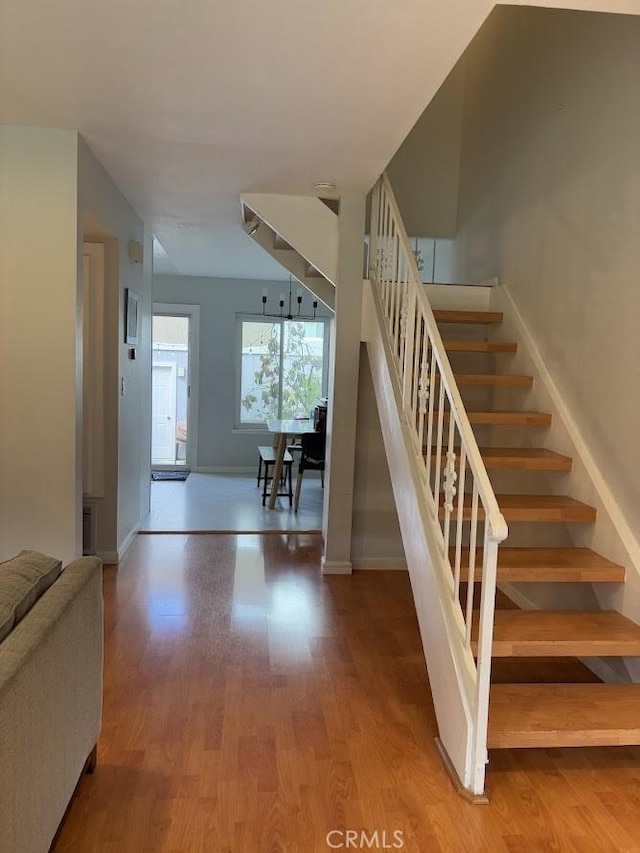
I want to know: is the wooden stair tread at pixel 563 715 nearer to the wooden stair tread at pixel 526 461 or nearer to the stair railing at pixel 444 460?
the stair railing at pixel 444 460

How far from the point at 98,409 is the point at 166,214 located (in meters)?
1.54

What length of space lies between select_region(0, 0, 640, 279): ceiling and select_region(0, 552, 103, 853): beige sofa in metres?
1.75

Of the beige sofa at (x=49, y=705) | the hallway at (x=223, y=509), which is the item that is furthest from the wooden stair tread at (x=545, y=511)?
the hallway at (x=223, y=509)

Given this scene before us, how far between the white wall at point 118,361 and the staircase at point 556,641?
229 centimetres

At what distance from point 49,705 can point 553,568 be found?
1878mm

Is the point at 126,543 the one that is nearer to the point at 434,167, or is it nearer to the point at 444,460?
the point at 444,460

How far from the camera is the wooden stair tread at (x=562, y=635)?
2193mm

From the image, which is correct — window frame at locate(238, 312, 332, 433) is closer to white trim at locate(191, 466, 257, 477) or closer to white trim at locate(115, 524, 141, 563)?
white trim at locate(191, 466, 257, 477)

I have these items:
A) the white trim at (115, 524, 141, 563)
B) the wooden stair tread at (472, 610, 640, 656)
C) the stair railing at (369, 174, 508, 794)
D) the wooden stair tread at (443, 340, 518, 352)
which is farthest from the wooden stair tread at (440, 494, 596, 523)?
the white trim at (115, 524, 141, 563)

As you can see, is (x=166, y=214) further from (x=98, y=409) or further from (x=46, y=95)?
(x=46, y=95)

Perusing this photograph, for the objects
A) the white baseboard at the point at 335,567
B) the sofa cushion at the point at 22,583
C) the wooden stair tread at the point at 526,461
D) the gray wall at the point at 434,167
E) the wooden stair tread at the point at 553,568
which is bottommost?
the white baseboard at the point at 335,567

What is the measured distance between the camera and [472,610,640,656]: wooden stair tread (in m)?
2.19

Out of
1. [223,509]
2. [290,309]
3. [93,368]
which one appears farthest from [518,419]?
[290,309]

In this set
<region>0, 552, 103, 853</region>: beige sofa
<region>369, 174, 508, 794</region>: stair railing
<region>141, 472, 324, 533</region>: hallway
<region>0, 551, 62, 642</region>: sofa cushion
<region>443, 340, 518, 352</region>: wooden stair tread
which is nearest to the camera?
<region>0, 552, 103, 853</region>: beige sofa
